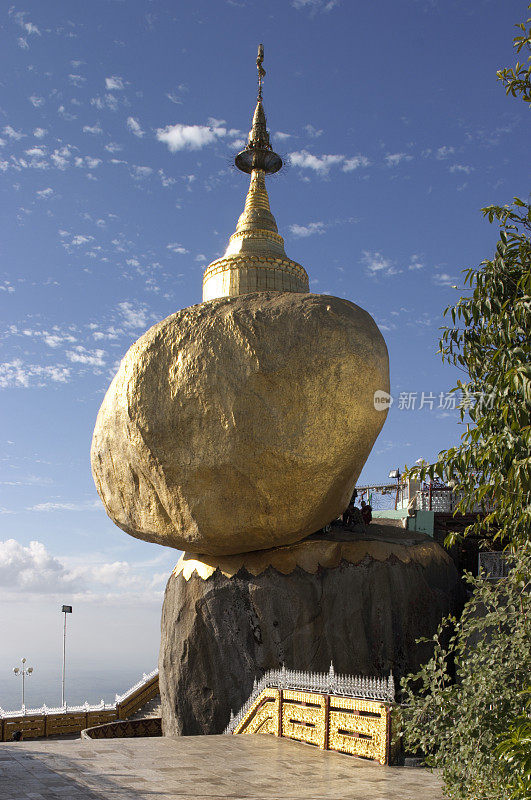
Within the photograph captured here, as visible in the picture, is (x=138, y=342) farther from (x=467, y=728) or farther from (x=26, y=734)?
(x=26, y=734)

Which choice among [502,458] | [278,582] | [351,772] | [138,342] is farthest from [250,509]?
[502,458]

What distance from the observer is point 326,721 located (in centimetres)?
1077

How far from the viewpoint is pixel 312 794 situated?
8.01 m

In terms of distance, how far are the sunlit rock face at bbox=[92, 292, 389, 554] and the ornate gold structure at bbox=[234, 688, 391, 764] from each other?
3389 millimetres

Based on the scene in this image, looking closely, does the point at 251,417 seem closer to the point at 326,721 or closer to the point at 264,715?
the point at 264,715

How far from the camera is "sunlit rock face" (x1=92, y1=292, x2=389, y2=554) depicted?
13727 millimetres

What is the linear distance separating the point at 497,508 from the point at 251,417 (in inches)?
261

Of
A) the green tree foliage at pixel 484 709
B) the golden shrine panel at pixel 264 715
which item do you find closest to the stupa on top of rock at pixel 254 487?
the golden shrine panel at pixel 264 715

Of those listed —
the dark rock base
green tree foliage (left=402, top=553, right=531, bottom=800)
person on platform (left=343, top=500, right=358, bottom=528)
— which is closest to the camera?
green tree foliage (left=402, top=553, right=531, bottom=800)

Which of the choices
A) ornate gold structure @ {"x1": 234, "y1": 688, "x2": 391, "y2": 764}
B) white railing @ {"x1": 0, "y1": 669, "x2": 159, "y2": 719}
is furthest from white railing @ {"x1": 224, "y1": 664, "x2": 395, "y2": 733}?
white railing @ {"x1": 0, "y1": 669, "x2": 159, "y2": 719}

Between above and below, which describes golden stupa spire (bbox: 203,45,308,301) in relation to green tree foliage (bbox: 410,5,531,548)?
above

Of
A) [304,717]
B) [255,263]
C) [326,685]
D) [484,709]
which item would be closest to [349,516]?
[326,685]

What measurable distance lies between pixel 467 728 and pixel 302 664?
8.24 meters

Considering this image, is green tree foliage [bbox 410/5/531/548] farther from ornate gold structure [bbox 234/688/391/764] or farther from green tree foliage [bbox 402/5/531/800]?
ornate gold structure [bbox 234/688/391/764]
